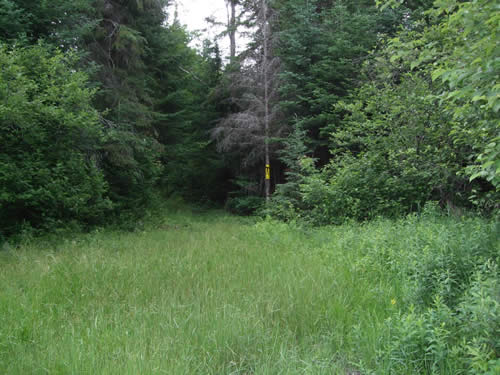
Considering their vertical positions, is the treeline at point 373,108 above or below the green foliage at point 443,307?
above

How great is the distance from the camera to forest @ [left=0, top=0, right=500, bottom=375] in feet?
8.41

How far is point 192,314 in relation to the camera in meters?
3.07

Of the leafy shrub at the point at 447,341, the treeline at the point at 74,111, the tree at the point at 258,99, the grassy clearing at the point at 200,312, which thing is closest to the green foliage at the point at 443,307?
the leafy shrub at the point at 447,341

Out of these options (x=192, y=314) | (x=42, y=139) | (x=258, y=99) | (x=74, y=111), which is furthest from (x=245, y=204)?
(x=192, y=314)

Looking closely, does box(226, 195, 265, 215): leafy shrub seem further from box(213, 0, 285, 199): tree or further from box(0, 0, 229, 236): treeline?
box(0, 0, 229, 236): treeline

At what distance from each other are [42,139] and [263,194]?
11235 mm

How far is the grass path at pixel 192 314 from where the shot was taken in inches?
94.3

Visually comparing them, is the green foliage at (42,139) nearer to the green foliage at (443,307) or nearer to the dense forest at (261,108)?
the dense forest at (261,108)

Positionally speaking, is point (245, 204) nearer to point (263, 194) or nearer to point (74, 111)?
point (263, 194)

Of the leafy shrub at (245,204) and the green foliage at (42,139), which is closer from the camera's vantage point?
the green foliage at (42,139)

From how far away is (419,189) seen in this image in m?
8.31

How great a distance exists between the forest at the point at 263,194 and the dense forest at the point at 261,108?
2.6 inches

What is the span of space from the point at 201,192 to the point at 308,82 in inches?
412

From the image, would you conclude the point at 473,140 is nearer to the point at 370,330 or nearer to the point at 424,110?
Answer: the point at 424,110
